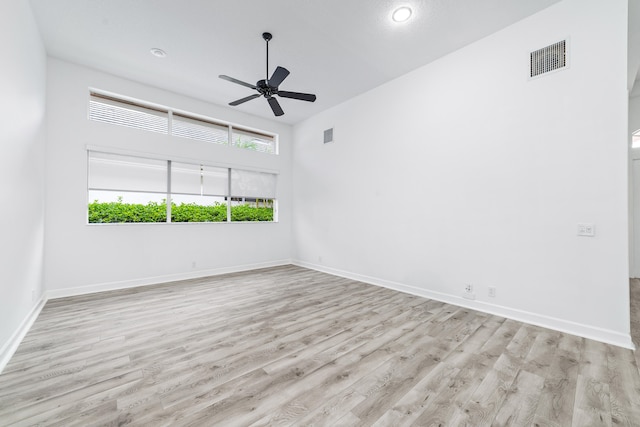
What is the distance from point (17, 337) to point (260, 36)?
4.03 meters

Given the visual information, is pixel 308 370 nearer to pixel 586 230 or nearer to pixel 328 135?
pixel 586 230

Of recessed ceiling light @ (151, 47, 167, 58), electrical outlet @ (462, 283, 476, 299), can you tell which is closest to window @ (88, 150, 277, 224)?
recessed ceiling light @ (151, 47, 167, 58)

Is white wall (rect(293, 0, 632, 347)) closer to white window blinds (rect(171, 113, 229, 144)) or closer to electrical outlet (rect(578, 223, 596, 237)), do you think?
electrical outlet (rect(578, 223, 596, 237))

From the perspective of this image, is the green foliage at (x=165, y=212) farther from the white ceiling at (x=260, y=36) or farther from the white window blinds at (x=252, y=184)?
the white ceiling at (x=260, y=36)

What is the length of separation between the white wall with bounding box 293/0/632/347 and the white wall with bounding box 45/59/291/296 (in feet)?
9.04

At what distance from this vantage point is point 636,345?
2400 mm

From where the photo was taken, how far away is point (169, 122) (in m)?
4.82

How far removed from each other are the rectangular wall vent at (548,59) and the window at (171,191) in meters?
4.93

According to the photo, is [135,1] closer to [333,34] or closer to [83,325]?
[333,34]


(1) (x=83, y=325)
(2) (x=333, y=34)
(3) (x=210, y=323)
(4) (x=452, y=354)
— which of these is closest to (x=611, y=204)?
(4) (x=452, y=354)

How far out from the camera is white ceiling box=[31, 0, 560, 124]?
2.86 metres

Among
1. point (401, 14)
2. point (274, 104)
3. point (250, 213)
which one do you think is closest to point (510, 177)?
point (401, 14)

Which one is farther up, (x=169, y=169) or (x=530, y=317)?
(x=169, y=169)

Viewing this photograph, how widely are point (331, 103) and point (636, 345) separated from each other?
5.18 metres
